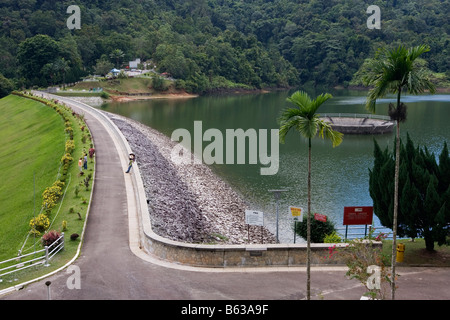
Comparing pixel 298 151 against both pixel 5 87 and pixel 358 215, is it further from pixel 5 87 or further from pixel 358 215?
pixel 5 87

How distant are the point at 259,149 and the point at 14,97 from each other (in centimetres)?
6176

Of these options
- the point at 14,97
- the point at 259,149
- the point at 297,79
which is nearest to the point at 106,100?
the point at 14,97

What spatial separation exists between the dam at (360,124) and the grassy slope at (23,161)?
43002 mm

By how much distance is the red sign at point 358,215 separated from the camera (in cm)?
2292

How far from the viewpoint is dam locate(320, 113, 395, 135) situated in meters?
76.1

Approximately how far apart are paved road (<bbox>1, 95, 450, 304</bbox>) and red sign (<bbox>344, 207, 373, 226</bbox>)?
3874mm

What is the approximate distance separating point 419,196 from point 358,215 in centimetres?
307

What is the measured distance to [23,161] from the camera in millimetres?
47594

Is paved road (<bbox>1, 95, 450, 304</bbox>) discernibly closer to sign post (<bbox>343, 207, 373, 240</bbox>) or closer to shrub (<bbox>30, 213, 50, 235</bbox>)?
sign post (<bbox>343, 207, 373, 240</bbox>)

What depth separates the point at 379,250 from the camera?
1927cm

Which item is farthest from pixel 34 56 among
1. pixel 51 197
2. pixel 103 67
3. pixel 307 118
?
pixel 307 118

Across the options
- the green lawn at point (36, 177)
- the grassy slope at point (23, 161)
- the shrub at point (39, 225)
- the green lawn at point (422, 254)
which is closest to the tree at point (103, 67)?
the grassy slope at point (23, 161)

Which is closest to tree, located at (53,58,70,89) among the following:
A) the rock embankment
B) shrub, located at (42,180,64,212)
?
the rock embankment
